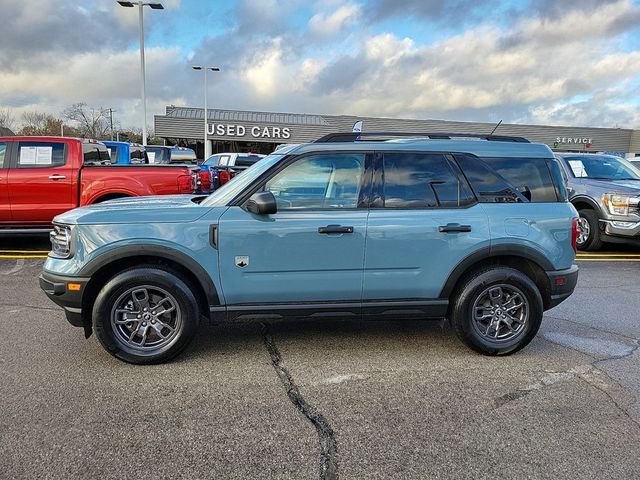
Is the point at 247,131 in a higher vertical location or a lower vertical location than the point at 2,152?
higher

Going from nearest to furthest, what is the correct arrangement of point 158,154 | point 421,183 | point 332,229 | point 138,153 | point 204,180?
point 332,229, point 421,183, point 204,180, point 138,153, point 158,154

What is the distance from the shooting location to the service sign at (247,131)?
40.9 metres

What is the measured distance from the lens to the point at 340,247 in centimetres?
400

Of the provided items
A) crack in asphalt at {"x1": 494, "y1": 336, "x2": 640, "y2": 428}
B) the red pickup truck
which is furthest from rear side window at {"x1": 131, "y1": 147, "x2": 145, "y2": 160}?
crack in asphalt at {"x1": 494, "y1": 336, "x2": 640, "y2": 428}

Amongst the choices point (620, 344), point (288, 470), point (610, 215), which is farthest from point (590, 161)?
point (288, 470)

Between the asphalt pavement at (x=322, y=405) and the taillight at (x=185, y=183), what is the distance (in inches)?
141

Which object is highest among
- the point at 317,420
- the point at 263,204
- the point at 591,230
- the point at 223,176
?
the point at 223,176

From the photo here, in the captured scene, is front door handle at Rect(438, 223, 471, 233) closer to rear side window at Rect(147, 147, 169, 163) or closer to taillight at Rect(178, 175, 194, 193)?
taillight at Rect(178, 175, 194, 193)

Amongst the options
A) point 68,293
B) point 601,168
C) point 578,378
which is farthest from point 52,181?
point 601,168

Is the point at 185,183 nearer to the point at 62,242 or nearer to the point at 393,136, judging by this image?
A: the point at 62,242

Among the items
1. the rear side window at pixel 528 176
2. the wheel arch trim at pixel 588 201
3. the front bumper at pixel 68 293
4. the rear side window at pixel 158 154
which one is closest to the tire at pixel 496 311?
the rear side window at pixel 528 176

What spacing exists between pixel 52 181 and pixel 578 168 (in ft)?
32.2

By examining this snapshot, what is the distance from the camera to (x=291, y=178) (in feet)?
13.5

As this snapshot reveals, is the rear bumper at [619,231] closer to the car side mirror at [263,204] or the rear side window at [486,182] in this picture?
the rear side window at [486,182]
